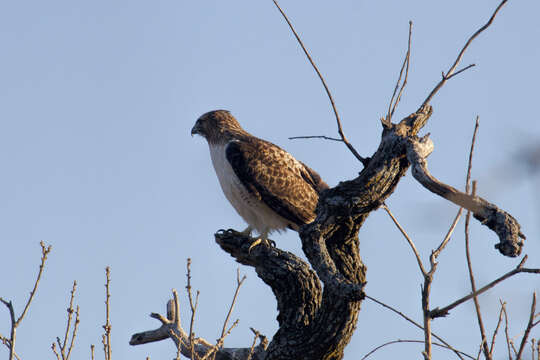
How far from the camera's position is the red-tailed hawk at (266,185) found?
283 inches

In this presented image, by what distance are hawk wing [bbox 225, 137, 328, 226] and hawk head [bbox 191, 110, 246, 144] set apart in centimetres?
36

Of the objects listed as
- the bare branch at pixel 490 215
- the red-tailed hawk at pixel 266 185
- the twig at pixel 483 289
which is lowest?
the twig at pixel 483 289

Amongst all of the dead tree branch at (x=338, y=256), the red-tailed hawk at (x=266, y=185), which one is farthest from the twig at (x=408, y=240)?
the red-tailed hawk at (x=266, y=185)

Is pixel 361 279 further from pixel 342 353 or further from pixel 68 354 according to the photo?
pixel 68 354

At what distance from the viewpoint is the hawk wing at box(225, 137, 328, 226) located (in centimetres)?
718

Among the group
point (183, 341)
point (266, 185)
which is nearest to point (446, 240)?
point (183, 341)

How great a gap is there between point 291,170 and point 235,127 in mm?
969

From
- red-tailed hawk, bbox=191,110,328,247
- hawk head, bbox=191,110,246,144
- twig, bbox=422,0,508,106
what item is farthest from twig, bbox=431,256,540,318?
hawk head, bbox=191,110,246,144

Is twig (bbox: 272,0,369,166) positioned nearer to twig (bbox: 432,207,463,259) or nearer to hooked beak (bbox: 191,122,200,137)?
twig (bbox: 432,207,463,259)

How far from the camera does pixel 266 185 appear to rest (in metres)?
7.21

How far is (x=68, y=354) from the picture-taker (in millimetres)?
4477

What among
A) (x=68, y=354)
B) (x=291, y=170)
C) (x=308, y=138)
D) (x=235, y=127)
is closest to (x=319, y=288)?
(x=308, y=138)

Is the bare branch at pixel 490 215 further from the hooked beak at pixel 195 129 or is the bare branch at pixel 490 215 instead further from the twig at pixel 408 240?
the hooked beak at pixel 195 129

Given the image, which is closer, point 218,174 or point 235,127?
point 218,174
